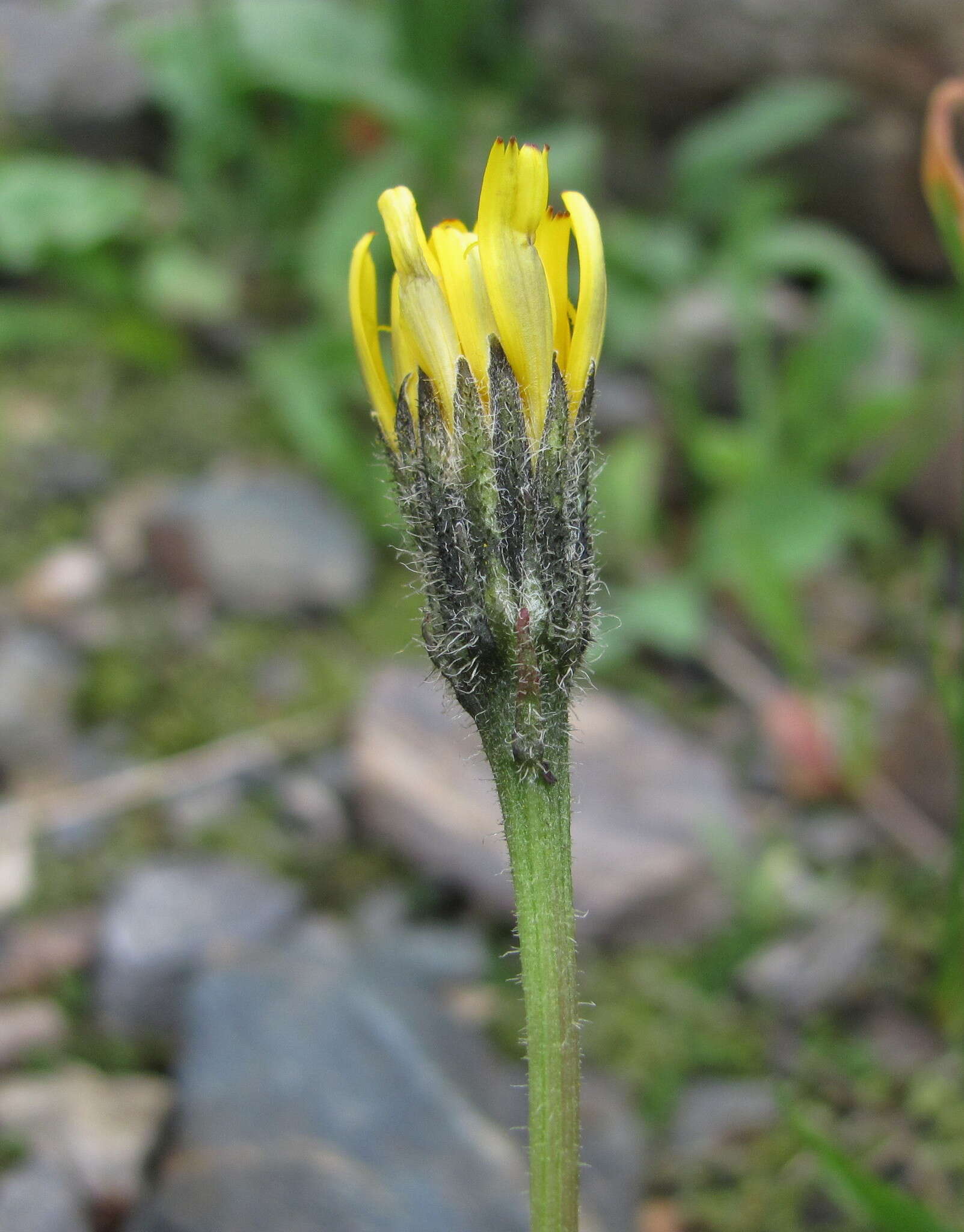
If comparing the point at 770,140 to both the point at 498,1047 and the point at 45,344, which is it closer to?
the point at 45,344

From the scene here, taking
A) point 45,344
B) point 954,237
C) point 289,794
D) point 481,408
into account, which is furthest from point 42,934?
point 45,344

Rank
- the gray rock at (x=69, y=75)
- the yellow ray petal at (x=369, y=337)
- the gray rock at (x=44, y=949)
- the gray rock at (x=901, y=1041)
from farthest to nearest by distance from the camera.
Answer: the gray rock at (x=69, y=75) → the gray rock at (x=44, y=949) → the gray rock at (x=901, y=1041) → the yellow ray petal at (x=369, y=337)

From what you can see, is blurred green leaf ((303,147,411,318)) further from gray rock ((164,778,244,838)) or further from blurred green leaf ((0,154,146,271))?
gray rock ((164,778,244,838))

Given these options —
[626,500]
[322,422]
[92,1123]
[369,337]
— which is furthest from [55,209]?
[369,337]

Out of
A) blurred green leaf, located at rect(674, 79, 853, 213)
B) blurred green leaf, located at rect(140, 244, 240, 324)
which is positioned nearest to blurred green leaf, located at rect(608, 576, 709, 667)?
blurred green leaf, located at rect(674, 79, 853, 213)

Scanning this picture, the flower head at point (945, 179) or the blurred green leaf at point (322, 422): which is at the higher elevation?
the blurred green leaf at point (322, 422)

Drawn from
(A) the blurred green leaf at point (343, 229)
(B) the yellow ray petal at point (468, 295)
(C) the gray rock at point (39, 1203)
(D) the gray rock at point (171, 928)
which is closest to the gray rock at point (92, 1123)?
(C) the gray rock at point (39, 1203)

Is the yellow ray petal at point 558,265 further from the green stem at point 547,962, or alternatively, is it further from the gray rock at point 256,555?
the gray rock at point 256,555
